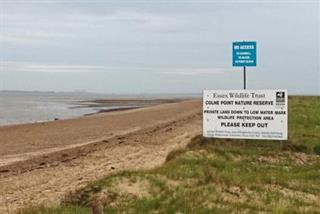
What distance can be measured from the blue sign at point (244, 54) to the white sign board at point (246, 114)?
1555 millimetres

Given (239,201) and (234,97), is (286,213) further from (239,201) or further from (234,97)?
(234,97)

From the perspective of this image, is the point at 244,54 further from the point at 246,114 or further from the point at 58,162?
the point at 58,162

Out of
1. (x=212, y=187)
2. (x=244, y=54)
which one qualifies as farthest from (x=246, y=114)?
(x=212, y=187)

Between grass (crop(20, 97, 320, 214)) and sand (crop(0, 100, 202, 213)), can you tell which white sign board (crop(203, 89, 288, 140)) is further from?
sand (crop(0, 100, 202, 213))

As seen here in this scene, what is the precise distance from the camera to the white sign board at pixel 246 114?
14766 mm

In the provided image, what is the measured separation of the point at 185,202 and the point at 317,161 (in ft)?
21.2

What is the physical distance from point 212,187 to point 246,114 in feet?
19.2

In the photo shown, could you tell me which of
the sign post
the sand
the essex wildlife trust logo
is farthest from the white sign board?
the sand

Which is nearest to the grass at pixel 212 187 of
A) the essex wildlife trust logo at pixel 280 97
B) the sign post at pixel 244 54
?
the essex wildlife trust logo at pixel 280 97

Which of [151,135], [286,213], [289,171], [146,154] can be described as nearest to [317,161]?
[289,171]

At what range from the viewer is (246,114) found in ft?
49.1

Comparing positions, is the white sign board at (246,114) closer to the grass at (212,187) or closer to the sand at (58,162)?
the grass at (212,187)

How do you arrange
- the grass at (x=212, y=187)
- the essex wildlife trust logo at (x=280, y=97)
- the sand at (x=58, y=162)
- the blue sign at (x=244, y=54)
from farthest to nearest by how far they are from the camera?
the blue sign at (x=244, y=54) → the essex wildlife trust logo at (x=280, y=97) → the sand at (x=58, y=162) → the grass at (x=212, y=187)

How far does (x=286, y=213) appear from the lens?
795 centimetres
